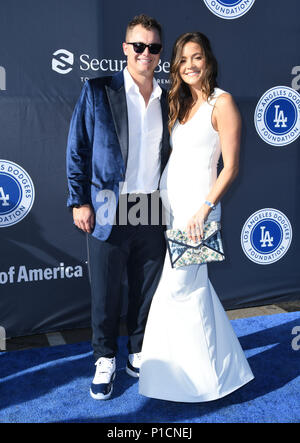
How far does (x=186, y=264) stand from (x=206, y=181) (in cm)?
45

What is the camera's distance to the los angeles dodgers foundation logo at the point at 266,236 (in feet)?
13.3

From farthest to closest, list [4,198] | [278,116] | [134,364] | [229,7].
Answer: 1. [278,116]
2. [229,7]
3. [4,198]
4. [134,364]

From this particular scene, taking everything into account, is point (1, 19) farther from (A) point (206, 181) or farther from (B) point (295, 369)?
(B) point (295, 369)

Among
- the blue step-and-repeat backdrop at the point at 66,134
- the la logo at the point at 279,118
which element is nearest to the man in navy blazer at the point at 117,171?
the blue step-and-repeat backdrop at the point at 66,134

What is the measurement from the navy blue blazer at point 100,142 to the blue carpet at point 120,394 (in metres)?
0.93

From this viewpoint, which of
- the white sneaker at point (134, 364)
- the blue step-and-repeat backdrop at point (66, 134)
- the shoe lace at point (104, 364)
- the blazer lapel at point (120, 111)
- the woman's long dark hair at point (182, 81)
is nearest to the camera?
the woman's long dark hair at point (182, 81)

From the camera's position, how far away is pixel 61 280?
359cm

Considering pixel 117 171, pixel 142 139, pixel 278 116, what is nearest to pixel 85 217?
pixel 117 171

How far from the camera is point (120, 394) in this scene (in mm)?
2637

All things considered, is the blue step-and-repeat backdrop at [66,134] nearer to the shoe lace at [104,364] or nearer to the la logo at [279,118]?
the la logo at [279,118]

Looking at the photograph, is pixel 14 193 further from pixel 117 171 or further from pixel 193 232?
pixel 193 232

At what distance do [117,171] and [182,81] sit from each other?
1.93 ft

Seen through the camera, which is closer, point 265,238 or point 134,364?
point 134,364

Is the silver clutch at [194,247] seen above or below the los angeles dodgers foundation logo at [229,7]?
below
